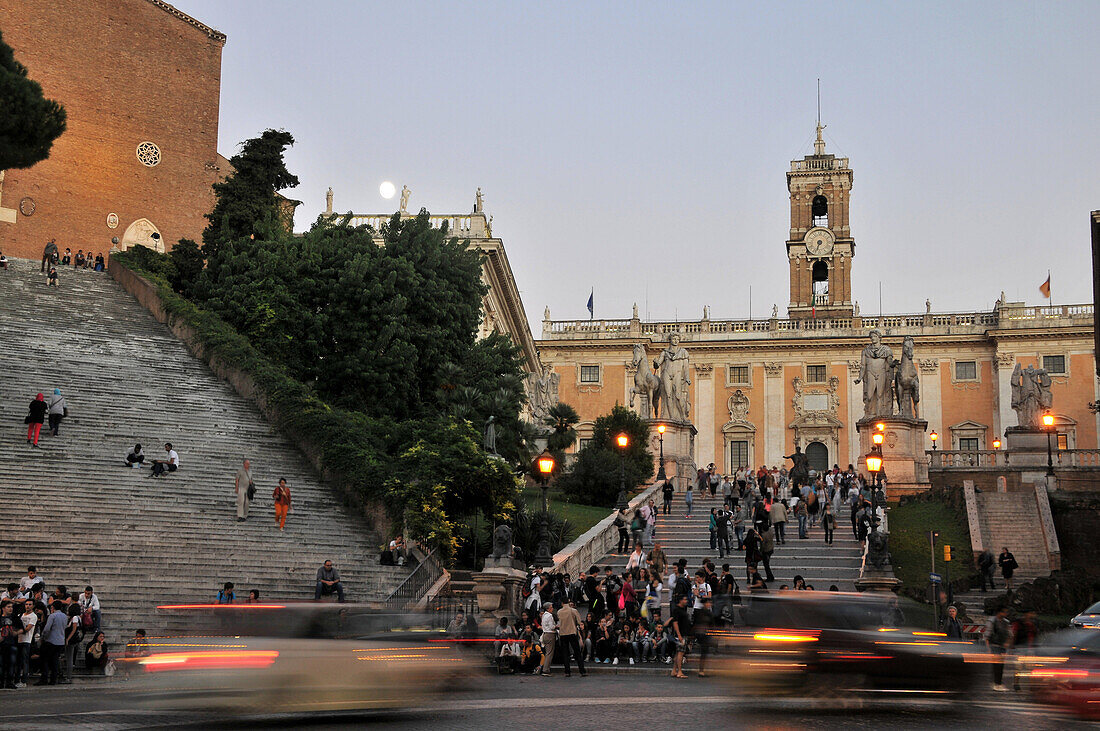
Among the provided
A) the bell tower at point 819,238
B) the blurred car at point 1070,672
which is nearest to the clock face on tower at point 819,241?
the bell tower at point 819,238

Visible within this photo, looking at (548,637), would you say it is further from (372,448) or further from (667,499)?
(667,499)

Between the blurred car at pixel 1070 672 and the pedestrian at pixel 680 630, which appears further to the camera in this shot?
the pedestrian at pixel 680 630

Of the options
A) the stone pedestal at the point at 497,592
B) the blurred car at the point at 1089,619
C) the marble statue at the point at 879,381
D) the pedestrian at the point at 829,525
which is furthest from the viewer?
the marble statue at the point at 879,381

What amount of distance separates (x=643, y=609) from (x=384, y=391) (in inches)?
692

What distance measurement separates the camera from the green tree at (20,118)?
23.1 meters

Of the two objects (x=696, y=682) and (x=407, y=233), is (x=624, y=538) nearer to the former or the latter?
(x=696, y=682)

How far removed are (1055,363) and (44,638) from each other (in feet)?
215

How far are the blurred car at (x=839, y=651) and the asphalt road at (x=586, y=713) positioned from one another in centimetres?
21

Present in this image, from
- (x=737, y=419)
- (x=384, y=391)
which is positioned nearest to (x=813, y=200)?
(x=737, y=419)

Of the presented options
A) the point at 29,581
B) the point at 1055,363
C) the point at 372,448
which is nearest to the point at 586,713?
the point at 29,581

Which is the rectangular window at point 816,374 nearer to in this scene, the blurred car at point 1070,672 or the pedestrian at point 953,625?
the pedestrian at point 953,625

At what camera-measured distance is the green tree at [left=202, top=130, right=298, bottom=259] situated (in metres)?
42.4

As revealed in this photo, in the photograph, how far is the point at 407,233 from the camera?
3956 cm

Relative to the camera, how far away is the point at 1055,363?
7112 cm
